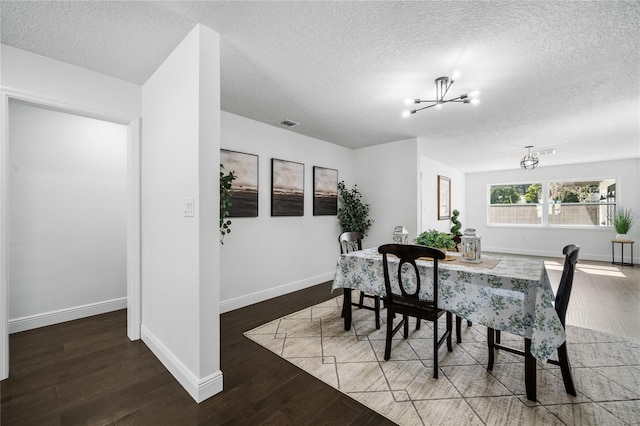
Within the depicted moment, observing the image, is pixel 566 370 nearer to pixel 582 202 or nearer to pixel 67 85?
pixel 67 85

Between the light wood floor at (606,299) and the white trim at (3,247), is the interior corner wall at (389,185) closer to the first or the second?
the light wood floor at (606,299)

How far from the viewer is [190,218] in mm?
1829

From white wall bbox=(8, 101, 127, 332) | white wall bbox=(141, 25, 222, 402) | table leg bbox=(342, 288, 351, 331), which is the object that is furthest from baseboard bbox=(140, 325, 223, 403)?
white wall bbox=(8, 101, 127, 332)

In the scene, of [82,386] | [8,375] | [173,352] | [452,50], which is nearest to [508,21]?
[452,50]

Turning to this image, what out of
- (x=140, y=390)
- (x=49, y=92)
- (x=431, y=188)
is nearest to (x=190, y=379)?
(x=140, y=390)

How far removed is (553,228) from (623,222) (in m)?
1.26

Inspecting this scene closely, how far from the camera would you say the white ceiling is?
1643 millimetres

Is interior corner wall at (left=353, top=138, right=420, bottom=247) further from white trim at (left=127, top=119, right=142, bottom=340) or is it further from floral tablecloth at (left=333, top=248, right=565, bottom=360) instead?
white trim at (left=127, top=119, right=142, bottom=340)

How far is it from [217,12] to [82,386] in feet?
9.07

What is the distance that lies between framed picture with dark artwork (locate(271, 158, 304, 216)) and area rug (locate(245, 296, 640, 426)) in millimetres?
1691

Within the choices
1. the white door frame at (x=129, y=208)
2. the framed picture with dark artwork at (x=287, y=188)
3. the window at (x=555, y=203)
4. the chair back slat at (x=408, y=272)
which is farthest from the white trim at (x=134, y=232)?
the window at (x=555, y=203)

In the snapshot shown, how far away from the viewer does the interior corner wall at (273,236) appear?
133 inches

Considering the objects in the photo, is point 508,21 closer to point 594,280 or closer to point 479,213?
point 594,280

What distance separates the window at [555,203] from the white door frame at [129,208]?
8839mm
